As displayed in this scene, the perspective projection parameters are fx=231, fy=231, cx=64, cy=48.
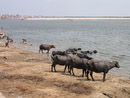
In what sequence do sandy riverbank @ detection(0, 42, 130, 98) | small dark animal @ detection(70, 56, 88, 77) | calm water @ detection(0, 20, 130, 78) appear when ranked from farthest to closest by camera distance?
1. calm water @ detection(0, 20, 130, 78)
2. small dark animal @ detection(70, 56, 88, 77)
3. sandy riverbank @ detection(0, 42, 130, 98)

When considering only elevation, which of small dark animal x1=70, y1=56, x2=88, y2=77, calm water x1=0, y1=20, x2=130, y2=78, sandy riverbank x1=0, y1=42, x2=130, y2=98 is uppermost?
small dark animal x1=70, y1=56, x2=88, y2=77

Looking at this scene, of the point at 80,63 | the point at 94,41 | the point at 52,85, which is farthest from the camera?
the point at 94,41

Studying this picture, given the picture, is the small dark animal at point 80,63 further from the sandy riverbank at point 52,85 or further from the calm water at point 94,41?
the calm water at point 94,41

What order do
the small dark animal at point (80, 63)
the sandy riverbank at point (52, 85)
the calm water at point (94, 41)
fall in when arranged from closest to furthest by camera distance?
1. the sandy riverbank at point (52, 85)
2. the small dark animal at point (80, 63)
3. the calm water at point (94, 41)

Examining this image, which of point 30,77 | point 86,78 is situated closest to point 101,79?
point 86,78

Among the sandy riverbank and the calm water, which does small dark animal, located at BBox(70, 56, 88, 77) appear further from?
the calm water

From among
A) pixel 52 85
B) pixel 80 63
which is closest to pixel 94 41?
pixel 80 63

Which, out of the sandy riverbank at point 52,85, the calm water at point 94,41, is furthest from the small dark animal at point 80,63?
the calm water at point 94,41

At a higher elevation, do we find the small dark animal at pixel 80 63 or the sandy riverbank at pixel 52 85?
the small dark animal at pixel 80 63

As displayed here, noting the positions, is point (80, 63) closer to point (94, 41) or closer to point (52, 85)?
point (52, 85)

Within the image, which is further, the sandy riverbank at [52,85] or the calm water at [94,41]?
the calm water at [94,41]

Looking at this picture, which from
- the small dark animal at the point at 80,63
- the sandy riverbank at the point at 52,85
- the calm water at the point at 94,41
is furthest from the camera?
the calm water at the point at 94,41

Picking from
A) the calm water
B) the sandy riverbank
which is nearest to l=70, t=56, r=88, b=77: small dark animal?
the sandy riverbank

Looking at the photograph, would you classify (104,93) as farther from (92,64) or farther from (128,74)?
(128,74)
